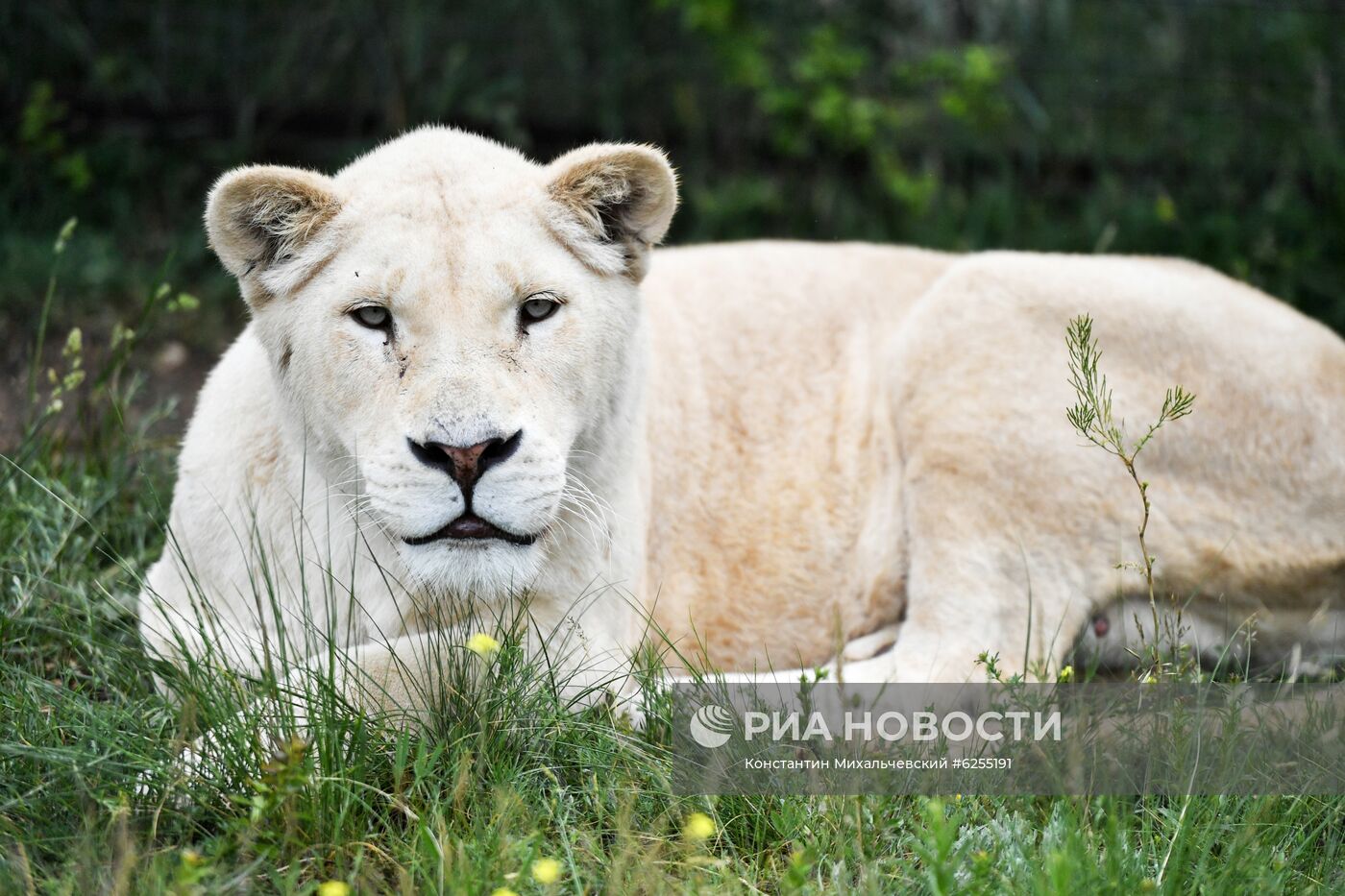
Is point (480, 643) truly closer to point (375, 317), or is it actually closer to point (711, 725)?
point (711, 725)

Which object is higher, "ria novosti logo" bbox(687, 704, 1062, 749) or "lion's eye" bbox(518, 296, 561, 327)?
"lion's eye" bbox(518, 296, 561, 327)

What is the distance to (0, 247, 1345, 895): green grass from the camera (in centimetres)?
252

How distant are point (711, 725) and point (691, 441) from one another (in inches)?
54.4

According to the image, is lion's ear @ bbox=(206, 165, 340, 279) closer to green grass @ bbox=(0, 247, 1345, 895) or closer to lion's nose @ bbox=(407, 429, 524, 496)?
lion's nose @ bbox=(407, 429, 524, 496)

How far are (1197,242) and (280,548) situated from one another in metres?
5.16

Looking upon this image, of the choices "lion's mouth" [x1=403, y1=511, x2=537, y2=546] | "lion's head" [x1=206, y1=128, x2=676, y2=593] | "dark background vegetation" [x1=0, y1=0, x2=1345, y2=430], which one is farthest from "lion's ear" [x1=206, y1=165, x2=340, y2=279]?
"dark background vegetation" [x1=0, y1=0, x2=1345, y2=430]

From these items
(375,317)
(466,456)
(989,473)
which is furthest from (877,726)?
(375,317)

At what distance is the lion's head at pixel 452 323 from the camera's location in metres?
3.00

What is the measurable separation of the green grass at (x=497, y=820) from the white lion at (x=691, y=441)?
0.25m

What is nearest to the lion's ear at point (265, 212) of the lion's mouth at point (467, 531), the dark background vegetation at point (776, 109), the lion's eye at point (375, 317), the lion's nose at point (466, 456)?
the lion's eye at point (375, 317)

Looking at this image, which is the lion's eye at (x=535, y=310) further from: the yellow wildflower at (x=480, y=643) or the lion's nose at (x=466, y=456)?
the yellow wildflower at (x=480, y=643)

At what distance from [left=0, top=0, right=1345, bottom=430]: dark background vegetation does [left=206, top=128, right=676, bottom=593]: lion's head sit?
11.5 ft

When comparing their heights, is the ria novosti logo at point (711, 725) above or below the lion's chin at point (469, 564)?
below

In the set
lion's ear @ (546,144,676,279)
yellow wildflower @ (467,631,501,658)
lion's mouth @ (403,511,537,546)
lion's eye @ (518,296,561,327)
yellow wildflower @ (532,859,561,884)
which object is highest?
lion's ear @ (546,144,676,279)
